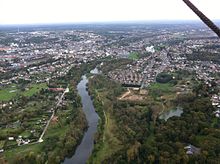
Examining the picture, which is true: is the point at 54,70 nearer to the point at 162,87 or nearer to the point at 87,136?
the point at 162,87

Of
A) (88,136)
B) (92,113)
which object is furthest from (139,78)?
(88,136)

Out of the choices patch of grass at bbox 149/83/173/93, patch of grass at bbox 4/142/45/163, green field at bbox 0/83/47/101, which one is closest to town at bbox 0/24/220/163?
green field at bbox 0/83/47/101

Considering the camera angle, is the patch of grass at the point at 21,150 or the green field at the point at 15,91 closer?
the patch of grass at the point at 21,150

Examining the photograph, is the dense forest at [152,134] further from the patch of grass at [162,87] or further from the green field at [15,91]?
the green field at [15,91]

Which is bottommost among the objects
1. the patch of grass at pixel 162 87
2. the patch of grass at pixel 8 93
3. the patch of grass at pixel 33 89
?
the patch of grass at pixel 8 93

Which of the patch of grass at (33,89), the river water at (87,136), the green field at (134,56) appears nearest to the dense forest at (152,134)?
the river water at (87,136)

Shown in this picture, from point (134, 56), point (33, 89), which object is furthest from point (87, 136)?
point (134, 56)
